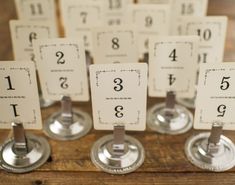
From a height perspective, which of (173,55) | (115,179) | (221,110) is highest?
(173,55)

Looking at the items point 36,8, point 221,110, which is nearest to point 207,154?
point 221,110

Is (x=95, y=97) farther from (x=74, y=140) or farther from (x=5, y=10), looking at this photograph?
(x=5, y=10)

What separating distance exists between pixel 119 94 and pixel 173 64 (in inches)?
7.4

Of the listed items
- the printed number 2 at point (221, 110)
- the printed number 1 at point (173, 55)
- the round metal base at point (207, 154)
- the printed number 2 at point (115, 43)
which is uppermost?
the printed number 2 at point (115, 43)

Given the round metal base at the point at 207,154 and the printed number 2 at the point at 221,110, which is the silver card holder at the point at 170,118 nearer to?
the round metal base at the point at 207,154

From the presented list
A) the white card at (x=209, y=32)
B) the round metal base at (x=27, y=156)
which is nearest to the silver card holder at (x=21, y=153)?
the round metal base at (x=27, y=156)

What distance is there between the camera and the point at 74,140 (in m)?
1.04

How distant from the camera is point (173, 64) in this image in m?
1.00

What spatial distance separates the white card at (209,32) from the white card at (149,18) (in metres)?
0.08

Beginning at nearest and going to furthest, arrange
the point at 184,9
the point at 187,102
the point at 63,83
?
the point at 63,83 → the point at 187,102 → the point at 184,9

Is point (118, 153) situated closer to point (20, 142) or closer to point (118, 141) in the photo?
point (118, 141)

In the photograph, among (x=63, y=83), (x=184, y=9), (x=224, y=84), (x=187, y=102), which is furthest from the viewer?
(x=184, y=9)

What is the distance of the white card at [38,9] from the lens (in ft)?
4.10

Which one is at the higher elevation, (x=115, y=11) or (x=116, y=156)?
(x=115, y=11)
